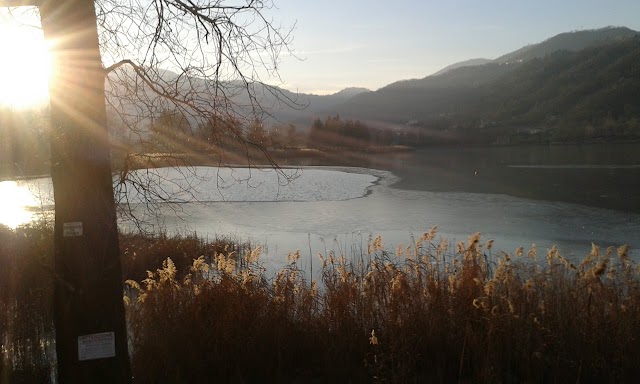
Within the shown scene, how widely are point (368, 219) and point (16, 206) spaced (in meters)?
15.2

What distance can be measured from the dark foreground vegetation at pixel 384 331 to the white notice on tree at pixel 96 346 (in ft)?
3.53

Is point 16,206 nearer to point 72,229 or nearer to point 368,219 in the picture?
point 368,219

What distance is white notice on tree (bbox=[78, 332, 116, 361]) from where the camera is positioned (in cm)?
369

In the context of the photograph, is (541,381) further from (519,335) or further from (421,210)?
(421,210)

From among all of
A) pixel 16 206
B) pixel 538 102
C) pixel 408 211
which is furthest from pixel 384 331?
pixel 538 102

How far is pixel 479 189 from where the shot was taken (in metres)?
29.2

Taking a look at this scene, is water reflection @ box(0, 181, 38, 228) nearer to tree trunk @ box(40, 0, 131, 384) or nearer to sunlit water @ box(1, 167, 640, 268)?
sunlit water @ box(1, 167, 640, 268)

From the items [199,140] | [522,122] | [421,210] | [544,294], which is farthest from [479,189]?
[522,122]

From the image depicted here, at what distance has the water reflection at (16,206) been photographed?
61.6ft

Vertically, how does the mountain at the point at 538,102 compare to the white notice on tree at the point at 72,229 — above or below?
above

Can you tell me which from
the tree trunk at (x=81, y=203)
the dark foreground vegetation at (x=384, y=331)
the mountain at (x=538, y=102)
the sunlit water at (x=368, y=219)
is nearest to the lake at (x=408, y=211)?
the sunlit water at (x=368, y=219)

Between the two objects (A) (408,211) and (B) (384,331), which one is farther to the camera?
(A) (408,211)

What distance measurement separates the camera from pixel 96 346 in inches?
147

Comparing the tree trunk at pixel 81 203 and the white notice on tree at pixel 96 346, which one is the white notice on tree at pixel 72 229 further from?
the white notice on tree at pixel 96 346
